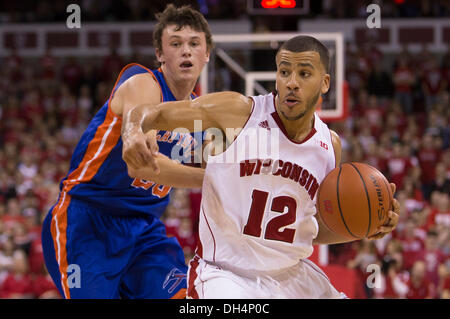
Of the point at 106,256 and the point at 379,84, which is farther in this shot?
the point at 379,84

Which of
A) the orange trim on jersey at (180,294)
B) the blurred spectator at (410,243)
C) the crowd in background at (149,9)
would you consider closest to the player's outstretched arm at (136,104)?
the orange trim on jersey at (180,294)

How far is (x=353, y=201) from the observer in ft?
9.92

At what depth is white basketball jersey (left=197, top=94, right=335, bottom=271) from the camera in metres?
3.05

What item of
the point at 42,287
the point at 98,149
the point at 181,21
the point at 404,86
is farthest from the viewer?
the point at 404,86

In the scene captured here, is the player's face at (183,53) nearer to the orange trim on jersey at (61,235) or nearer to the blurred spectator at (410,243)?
the orange trim on jersey at (61,235)

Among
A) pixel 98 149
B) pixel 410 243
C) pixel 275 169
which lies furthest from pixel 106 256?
pixel 410 243

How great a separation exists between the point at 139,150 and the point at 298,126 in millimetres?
843

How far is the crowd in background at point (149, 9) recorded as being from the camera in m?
14.2

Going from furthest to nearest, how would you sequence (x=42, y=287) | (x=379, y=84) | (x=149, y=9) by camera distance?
1. (x=149, y=9)
2. (x=379, y=84)
3. (x=42, y=287)

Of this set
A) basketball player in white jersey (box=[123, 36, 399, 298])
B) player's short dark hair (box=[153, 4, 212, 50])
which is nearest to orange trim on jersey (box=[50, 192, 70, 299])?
basketball player in white jersey (box=[123, 36, 399, 298])

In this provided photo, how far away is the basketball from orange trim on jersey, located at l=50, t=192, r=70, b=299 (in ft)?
4.93

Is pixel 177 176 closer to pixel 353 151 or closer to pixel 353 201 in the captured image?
pixel 353 201

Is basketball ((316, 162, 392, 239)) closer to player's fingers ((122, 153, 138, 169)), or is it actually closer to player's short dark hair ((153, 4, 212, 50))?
player's fingers ((122, 153, 138, 169))

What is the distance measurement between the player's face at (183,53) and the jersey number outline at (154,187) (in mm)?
622
